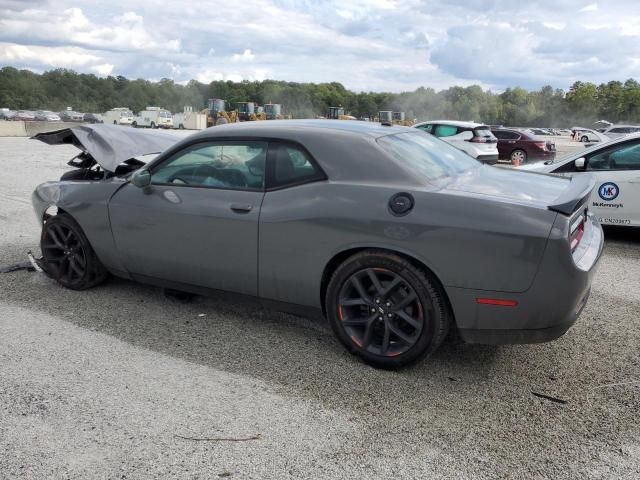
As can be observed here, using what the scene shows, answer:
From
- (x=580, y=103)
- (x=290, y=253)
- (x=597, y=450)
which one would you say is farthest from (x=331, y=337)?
(x=580, y=103)

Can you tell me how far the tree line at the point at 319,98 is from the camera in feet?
389

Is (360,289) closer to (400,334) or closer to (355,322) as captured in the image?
(355,322)

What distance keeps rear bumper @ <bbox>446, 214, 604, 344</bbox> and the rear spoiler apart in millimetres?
69

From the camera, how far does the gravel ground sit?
2584 millimetres

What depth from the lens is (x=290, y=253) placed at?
3611 mm

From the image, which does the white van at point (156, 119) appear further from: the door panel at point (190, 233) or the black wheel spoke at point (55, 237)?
the door panel at point (190, 233)

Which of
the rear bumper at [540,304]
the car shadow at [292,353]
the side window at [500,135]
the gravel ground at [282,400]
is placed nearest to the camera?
the gravel ground at [282,400]

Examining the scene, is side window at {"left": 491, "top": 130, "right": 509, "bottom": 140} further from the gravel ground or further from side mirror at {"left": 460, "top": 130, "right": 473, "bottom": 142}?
the gravel ground

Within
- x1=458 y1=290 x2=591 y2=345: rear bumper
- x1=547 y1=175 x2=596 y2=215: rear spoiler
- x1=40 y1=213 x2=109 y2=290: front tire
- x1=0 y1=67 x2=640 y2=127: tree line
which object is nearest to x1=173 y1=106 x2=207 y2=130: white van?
x1=40 y1=213 x2=109 y2=290: front tire

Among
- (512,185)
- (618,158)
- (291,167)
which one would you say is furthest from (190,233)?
(618,158)

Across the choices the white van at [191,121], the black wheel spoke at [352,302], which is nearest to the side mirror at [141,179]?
the black wheel spoke at [352,302]

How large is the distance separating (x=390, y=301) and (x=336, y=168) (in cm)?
89

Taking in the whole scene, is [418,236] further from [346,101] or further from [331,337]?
[346,101]

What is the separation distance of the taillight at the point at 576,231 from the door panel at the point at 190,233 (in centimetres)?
188
